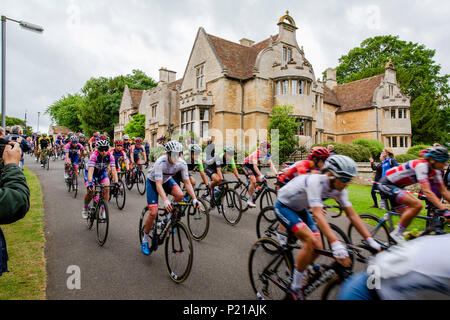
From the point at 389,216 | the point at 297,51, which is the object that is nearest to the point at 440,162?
the point at 389,216

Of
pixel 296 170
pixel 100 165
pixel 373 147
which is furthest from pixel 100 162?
pixel 373 147

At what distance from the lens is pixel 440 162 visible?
4.75 metres

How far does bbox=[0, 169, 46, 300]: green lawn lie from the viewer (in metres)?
3.69

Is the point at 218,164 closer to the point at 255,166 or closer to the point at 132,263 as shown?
the point at 255,166

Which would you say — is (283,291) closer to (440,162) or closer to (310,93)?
(440,162)

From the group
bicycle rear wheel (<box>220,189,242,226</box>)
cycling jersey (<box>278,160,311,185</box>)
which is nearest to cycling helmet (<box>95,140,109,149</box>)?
bicycle rear wheel (<box>220,189,242,226</box>)

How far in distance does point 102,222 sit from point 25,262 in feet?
5.02

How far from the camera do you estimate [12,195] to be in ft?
6.81

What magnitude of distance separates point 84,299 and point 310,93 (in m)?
28.0

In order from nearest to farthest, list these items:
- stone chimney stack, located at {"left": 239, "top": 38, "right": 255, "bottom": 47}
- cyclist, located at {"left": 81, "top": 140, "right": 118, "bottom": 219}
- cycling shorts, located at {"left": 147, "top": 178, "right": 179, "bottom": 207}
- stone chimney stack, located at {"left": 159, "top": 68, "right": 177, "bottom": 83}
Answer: cycling shorts, located at {"left": 147, "top": 178, "right": 179, "bottom": 207}, cyclist, located at {"left": 81, "top": 140, "right": 118, "bottom": 219}, stone chimney stack, located at {"left": 239, "top": 38, "right": 255, "bottom": 47}, stone chimney stack, located at {"left": 159, "top": 68, "right": 177, "bottom": 83}

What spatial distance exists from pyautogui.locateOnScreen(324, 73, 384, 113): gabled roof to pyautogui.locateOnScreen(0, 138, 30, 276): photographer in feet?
127

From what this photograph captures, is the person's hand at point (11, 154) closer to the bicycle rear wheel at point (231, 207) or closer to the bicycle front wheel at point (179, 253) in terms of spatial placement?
the bicycle front wheel at point (179, 253)

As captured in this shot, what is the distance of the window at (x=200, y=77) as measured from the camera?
31.0 metres

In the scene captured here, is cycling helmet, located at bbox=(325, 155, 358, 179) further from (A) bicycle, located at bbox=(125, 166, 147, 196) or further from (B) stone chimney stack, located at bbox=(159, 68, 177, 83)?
(B) stone chimney stack, located at bbox=(159, 68, 177, 83)
